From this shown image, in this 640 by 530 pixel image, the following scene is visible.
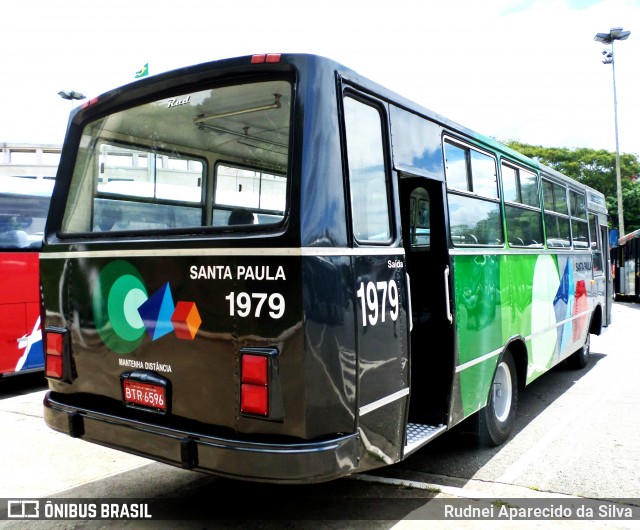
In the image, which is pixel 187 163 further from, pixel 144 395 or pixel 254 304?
pixel 144 395

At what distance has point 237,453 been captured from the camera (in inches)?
121

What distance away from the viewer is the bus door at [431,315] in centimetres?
439

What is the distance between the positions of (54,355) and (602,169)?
45230 millimetres

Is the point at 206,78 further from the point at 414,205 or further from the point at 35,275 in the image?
the point at 35,275

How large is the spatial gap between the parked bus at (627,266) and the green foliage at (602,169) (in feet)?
67.2

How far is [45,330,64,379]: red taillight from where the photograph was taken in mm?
4074

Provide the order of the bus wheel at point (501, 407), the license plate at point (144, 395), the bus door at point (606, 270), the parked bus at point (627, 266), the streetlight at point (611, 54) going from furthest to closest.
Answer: the streetlight at point (611, 54) → the parked bus at point (627, 266) → the bus door at point (606, 270) → the bus wheel at point (501, 407) → the license plate at point (144, 395)

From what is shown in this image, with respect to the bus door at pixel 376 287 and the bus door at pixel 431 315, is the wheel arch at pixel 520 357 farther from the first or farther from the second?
the bus door at pixel 376 287

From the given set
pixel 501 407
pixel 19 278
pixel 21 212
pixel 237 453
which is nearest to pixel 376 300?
pixel 237 453

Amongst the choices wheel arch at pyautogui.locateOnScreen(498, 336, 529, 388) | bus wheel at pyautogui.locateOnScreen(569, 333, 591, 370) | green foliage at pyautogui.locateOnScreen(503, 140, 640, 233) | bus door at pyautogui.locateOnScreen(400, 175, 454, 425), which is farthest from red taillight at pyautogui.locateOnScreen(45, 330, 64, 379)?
green foliage at pyautogui.locateOnScreen(503, 140, 640, 233)

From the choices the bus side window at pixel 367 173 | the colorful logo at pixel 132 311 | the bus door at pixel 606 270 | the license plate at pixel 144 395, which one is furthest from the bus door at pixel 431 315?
the bus door at pixel 606 270

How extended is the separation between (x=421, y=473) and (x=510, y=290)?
1907 mm

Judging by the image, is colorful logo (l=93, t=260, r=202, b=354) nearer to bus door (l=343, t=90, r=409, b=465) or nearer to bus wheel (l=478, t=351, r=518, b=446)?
bus door (l=343, t=90, r=409, b=465)

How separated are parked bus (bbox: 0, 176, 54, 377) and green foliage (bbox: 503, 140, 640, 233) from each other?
129ft
